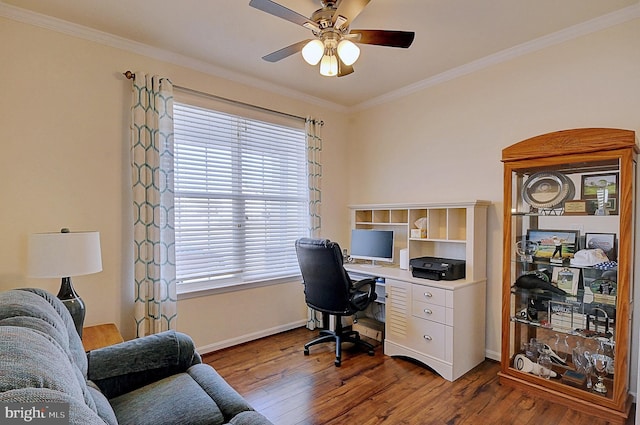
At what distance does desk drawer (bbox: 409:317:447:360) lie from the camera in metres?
2.71

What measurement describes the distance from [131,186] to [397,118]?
9.11 feet

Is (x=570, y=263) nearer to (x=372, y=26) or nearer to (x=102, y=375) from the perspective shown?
(x=372, y=26)

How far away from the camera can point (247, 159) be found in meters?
3.39

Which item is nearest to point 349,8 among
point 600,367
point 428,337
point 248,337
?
point 428,337

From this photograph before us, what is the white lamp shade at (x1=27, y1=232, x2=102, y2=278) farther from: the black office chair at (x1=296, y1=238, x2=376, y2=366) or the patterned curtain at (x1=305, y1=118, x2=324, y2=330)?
the patterned curtain at (x1=305, y1=118, x2=324, y2=330)

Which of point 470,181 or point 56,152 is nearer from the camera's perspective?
point 56,152

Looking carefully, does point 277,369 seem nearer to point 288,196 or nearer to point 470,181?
point 288,196

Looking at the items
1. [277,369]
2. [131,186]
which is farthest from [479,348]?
[131,186]

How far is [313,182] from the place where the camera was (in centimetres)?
380

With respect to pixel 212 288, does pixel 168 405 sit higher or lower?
lower

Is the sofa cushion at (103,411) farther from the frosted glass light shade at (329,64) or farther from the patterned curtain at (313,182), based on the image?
the patterned curtain at (313,182)

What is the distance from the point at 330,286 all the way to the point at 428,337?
922 millimetres

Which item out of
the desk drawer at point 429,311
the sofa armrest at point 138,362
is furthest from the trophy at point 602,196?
the sofa armrest at point 138,362

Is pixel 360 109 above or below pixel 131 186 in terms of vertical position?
above
